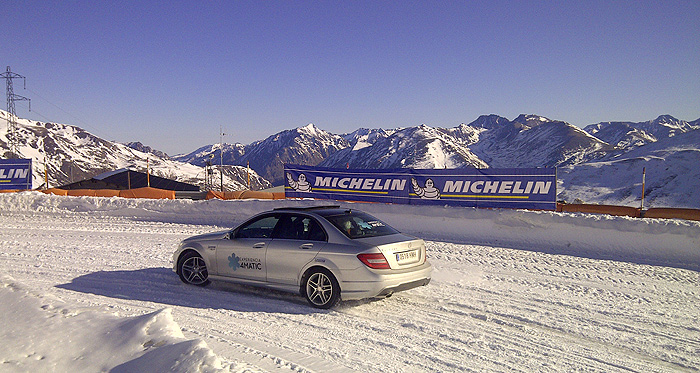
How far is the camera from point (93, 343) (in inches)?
183

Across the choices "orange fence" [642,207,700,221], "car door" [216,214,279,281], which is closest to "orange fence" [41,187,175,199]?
"car door" [216,214,279,281]

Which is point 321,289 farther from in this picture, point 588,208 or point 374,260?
point 588,208

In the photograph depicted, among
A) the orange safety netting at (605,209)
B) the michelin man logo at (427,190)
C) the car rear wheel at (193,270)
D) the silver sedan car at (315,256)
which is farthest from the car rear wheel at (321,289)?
the orange safety netting at (605,209)

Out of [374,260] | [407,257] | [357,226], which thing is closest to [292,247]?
[357,226]

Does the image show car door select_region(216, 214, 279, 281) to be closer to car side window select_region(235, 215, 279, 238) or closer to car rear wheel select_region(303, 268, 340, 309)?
car side window select_region(235, 215, 279, 238)

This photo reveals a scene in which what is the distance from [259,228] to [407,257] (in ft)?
7.84

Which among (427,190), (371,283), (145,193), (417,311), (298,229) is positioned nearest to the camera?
(371,283)

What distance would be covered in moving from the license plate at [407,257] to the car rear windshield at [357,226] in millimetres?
479

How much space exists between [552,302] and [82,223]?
1514 cm

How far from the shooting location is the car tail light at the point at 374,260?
6.41 metres

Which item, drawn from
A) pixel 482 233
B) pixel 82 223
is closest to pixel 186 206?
pixel 82 223

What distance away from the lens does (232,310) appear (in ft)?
22.0

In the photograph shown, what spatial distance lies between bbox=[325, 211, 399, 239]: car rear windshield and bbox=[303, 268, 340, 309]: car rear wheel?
655 millimetres

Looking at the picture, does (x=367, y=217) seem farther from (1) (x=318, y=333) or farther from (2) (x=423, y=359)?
(2) (x=423, y=359)
